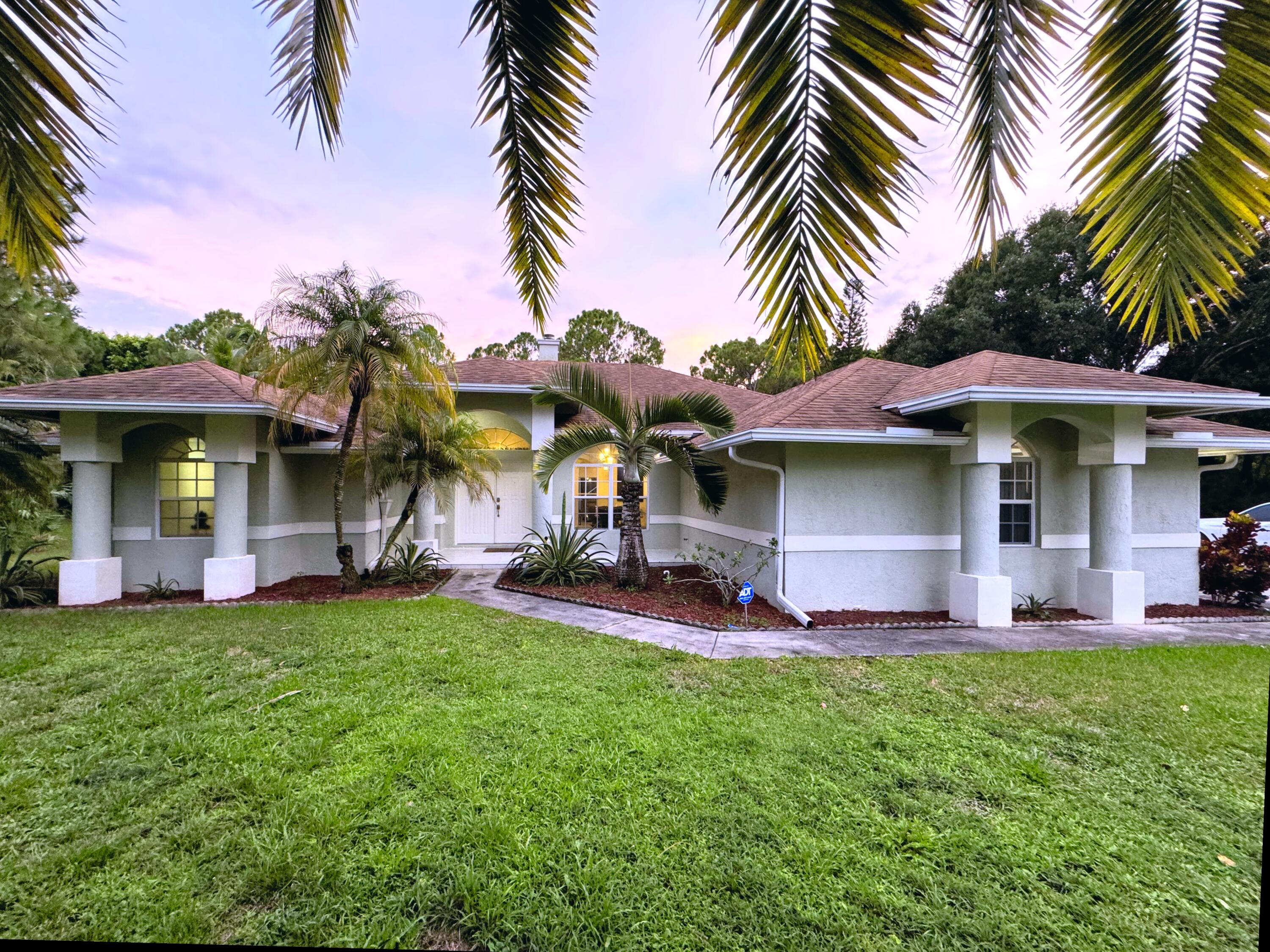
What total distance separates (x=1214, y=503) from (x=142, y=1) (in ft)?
93.4

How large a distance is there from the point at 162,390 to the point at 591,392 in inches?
275

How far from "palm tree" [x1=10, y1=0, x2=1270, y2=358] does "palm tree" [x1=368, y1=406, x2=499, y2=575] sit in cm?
739

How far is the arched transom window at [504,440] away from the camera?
13203mm

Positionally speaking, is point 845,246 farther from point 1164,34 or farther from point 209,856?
point 209,856

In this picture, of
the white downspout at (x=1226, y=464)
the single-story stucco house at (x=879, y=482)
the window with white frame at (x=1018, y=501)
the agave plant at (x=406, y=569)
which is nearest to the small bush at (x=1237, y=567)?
the single-story stucco house at (x=879, y=482)

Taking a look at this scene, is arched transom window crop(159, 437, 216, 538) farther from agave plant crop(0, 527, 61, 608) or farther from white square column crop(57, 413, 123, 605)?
agave plant crop(0, 527, 61, 608)

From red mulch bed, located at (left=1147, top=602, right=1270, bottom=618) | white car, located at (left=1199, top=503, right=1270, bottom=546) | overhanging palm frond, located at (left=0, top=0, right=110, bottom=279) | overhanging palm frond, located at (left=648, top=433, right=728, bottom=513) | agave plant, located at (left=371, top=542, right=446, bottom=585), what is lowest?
red mulch bed, located at (left=1147, top=602, right=1270, bottom=618)

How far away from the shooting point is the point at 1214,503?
18250 millimetres

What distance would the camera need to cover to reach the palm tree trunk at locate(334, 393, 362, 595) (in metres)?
8.46

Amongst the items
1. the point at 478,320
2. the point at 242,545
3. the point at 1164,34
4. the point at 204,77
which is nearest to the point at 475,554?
the point at 242,545

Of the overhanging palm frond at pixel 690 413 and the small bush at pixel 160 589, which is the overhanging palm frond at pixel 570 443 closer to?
the overhanging palm frond at pixel 690 413

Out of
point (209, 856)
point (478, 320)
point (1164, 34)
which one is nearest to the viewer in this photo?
point (1164, 34)

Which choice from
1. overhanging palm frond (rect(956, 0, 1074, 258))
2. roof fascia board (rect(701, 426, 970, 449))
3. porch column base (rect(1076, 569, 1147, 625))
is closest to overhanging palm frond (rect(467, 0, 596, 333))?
overhanging palm frond (rect(956, 0, 1074, 258))

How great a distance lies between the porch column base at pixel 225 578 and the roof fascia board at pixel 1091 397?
456 inches
